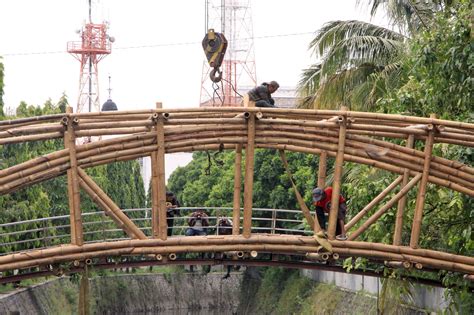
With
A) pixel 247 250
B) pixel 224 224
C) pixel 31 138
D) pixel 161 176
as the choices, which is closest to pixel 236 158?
pixel 161 176

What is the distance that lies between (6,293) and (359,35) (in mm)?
11154

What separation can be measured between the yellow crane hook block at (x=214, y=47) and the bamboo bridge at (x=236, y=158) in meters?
0.98

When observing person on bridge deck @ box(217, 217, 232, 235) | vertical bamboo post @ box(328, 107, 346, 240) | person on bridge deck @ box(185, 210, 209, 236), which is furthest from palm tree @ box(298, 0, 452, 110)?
vertical bamboo post @ box(328, 107, 346, 240)

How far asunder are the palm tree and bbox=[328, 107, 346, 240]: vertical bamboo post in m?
7.12

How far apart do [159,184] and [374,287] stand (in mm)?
13845

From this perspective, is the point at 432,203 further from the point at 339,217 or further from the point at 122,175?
the point at 122,175

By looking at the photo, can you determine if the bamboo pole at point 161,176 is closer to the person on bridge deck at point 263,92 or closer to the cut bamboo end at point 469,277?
the person on bridge deck at point 263,92

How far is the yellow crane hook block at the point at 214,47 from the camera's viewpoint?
14.8 m

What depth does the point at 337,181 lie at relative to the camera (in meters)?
13.9

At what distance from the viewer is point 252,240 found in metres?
14.0

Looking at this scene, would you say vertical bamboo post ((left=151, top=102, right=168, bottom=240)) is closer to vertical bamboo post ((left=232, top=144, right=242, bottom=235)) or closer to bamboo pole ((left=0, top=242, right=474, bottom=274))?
bamboo pole ((left=0, top=242, right=474, bottom=274))

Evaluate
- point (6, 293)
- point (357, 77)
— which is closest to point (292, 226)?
point (6, 293)

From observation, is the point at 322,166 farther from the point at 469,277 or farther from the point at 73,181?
the point at 73,181

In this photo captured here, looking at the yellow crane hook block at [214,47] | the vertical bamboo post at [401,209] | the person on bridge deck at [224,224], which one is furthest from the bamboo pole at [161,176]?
the vertical bamboo post at [401,209]
